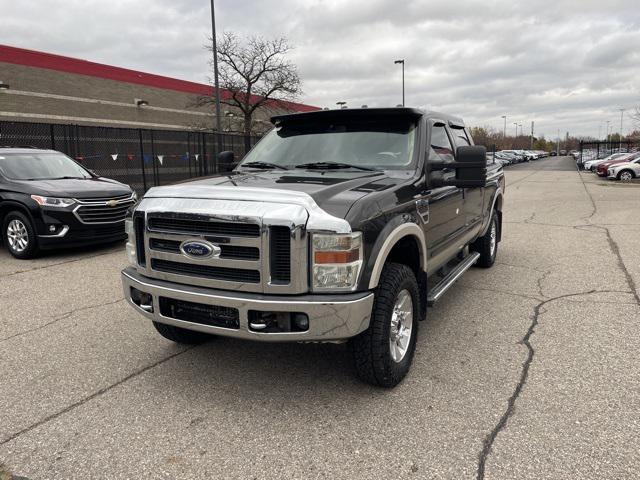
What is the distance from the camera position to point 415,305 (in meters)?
3.66

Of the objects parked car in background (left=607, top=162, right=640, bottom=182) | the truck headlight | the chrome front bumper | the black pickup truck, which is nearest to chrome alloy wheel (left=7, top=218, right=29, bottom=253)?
the black pickup truck

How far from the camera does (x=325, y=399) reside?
333cm

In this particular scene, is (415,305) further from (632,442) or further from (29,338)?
(29,338)

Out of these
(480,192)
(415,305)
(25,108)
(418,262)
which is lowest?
(415,305)

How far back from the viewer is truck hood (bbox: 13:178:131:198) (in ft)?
25.7

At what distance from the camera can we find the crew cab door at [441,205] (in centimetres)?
414

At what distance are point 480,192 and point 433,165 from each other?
1970 millimetres

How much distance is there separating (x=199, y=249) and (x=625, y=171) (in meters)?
29.9

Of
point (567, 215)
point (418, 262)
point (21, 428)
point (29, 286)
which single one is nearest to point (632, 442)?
point (418, 262)

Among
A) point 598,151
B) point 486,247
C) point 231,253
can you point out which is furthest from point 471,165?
point 598,151

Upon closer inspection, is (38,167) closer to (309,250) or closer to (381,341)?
(309,250)

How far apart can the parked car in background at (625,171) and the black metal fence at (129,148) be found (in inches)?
824

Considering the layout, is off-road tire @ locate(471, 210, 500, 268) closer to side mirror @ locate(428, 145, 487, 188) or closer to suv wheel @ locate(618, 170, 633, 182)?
side mirror @ locate(428, 145, 487, 188)

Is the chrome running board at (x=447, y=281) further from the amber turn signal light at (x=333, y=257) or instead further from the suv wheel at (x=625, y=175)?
the suv wheel at (x=625, y=175)
